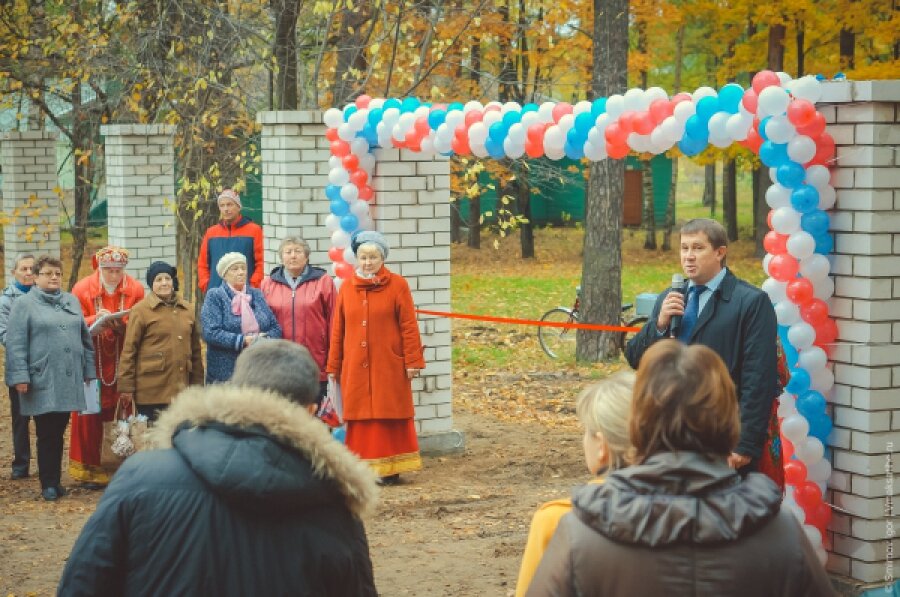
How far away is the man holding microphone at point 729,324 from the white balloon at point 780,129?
2.54ft

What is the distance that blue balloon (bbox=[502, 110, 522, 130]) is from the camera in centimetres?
825

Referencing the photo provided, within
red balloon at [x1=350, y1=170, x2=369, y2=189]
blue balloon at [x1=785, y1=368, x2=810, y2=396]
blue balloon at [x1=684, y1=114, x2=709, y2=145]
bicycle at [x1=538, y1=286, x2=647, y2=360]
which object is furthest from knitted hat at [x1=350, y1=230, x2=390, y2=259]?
bicycle at [x1=538, y1=286, x2=647, y2=360]

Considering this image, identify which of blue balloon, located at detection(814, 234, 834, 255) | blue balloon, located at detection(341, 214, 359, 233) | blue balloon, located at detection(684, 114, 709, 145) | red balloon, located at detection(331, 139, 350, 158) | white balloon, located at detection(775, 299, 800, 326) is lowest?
white balloon, located at detection(775, 299, 800, 326)

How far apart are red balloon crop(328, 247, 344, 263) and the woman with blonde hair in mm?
6899

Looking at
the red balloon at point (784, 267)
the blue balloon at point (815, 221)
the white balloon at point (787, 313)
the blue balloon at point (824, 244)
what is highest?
the blue balloon at point (815, 221)

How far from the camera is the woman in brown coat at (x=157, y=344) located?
8688 mm

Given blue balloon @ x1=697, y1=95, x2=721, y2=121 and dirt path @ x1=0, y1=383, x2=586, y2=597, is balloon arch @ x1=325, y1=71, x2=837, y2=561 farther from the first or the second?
dirt path @ x1=0, y1=383, x2=586, y2=597

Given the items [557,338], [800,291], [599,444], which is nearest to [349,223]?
[800,291]

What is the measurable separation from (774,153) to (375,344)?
3569mm

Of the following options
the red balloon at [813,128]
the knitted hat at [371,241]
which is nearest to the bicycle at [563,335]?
the knitted hat at [371,241]

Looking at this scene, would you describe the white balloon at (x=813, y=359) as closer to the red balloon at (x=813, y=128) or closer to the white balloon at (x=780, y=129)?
the white balloon at (x=780, y=129)

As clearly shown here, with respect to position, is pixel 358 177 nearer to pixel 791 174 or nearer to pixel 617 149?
pixel 617 149

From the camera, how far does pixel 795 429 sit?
617cm

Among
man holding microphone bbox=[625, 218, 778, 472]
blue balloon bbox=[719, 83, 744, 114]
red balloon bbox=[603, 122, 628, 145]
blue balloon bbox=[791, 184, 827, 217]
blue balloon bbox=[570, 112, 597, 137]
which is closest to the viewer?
man holding microphone bbox=[625, 218, 778, 472]
